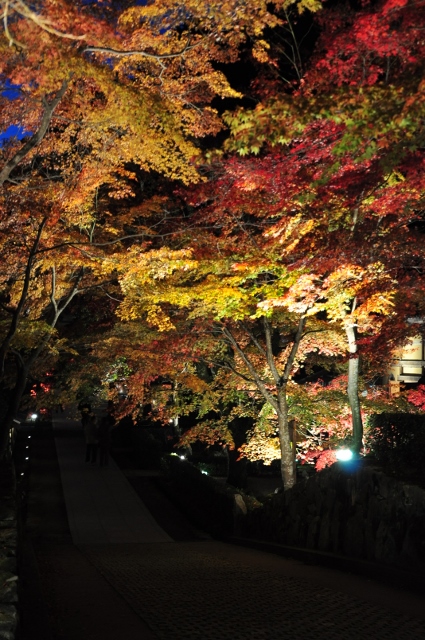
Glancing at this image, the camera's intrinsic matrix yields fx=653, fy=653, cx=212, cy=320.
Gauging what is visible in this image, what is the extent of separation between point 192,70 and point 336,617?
8.87 metres

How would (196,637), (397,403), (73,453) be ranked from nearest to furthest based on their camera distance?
(196,637)
(397,403)
(73,453)

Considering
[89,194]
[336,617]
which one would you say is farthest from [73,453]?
[336,617]

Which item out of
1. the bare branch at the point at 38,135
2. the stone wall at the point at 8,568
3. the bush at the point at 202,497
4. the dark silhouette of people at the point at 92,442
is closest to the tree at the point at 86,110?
the bare branch at the point at 38,135

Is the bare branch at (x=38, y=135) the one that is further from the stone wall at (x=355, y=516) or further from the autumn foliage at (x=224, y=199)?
the stone wall at (x=355, y=516)

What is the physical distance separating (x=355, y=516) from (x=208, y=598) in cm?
339

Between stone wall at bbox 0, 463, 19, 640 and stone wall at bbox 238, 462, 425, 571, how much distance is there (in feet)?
17.0

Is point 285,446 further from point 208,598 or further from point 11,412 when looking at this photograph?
point 208,598

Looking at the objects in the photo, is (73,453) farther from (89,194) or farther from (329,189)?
(329,189)

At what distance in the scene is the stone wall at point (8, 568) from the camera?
4.63m

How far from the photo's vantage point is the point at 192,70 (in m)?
11.4

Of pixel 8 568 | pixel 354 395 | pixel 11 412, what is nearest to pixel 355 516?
pixel 354 395

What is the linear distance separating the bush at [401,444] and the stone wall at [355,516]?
436 millimetres

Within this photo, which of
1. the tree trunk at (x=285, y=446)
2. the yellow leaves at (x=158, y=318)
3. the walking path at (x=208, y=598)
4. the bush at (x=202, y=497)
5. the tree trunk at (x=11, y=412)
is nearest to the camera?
the walking path at (x=208, y=598)

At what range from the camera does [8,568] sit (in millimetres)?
6363
